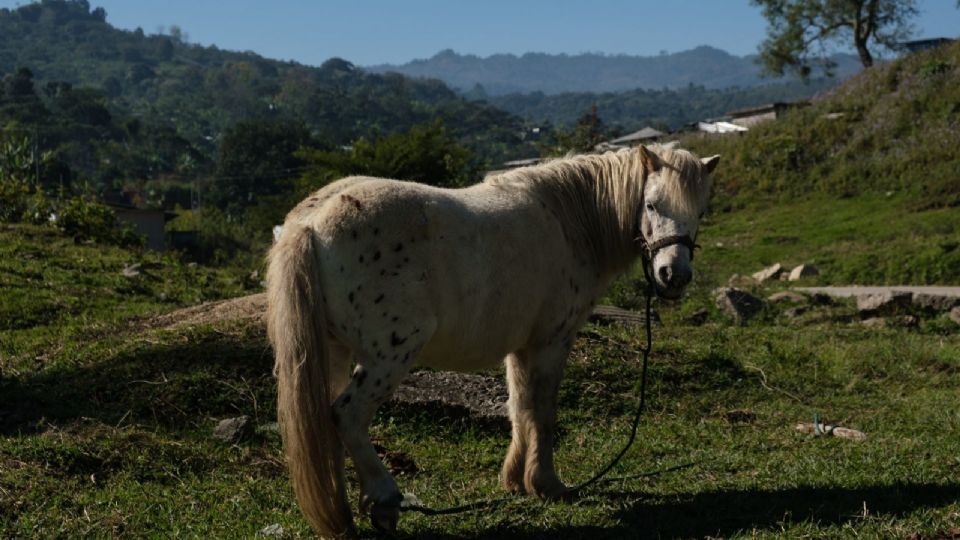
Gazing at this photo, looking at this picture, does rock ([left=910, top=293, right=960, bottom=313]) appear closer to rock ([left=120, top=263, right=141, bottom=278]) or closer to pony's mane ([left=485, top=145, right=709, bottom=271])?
pony's mane ([left=485, top=145, right=709, bottom=271])

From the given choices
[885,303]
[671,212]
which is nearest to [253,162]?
[885,303]

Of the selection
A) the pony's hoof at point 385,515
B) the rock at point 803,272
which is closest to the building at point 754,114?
the rock at point 803,272

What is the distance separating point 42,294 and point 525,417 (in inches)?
345

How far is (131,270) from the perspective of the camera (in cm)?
1528

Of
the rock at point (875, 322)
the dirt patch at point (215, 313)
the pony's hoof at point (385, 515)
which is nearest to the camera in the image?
the pony's hoof at point (385, 515)

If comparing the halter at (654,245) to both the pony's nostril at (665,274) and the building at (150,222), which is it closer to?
the pony's nostril at (665,274)

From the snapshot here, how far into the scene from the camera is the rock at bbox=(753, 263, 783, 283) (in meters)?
21.4

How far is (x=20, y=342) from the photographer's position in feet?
34.8

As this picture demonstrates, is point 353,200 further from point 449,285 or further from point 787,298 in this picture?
point 787,298

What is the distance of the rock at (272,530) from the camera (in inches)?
221

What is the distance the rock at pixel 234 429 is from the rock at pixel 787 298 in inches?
407

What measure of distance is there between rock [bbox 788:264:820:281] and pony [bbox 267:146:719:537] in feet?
48.9

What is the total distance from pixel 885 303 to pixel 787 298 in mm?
1602

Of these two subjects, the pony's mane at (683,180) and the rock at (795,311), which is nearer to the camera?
the pony's mane at (683,180)
